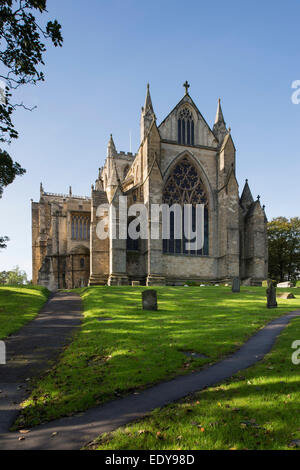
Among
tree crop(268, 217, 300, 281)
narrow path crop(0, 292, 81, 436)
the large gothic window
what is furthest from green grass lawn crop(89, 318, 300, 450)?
tree crop(268, 217, 300, 281)

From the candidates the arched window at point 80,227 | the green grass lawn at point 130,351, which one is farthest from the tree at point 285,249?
the green grass lawn at point 130,351

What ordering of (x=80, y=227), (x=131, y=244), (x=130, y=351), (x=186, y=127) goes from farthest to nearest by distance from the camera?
(x=80, y=227), (x=186, y=127), (x=131, y=244), (x=130, y=351)

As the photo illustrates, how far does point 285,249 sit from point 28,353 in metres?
51.2

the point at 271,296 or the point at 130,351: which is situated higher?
the point at 271,296

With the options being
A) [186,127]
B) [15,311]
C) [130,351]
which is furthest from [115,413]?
[186,127]

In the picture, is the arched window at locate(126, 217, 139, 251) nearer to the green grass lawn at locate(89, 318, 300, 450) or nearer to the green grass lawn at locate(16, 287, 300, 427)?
the green grass lawn at locate(16, 287, 300, 427)

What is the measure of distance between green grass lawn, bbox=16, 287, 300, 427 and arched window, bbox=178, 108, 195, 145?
77.1ft

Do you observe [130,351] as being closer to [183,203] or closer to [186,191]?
[183,203]

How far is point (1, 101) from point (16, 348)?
7934 mm

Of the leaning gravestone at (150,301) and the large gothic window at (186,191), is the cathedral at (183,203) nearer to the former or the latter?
the large gothic window at (186,191)

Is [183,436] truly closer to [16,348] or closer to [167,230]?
[16,348]

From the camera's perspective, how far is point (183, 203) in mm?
33125

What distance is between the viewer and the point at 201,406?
4969mm
